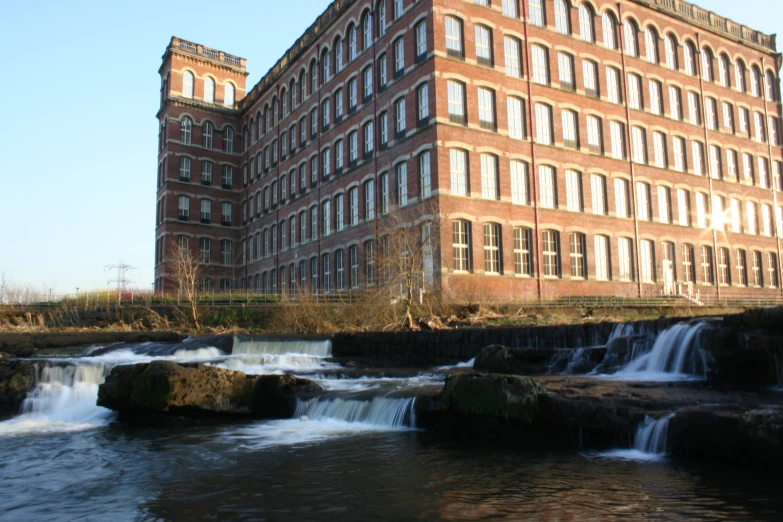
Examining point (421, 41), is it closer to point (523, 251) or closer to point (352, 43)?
point (352, 43)

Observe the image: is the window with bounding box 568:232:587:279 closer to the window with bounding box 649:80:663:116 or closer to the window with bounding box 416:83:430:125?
the window with bounding box 416:83:430:125

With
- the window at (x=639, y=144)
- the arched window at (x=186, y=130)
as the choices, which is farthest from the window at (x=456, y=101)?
the arched window at (x=186, y=130)

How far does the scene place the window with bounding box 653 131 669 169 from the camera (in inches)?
1366

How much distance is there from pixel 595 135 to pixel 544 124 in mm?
3610

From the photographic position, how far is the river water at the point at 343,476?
17.6 feet

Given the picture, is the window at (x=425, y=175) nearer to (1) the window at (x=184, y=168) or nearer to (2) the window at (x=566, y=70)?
(2) the window at (x=566, y=70)

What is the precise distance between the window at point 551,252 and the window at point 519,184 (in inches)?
77.2

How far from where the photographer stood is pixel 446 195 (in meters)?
26.4

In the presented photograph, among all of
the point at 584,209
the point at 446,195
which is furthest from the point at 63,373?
the point at 584,209

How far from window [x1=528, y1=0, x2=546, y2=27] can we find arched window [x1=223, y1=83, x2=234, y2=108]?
30.5 metres

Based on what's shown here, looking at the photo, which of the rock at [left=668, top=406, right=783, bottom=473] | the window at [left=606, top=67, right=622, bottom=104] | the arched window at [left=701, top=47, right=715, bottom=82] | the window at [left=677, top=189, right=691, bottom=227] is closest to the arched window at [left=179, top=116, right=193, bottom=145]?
the window at [left=606, top=67, right=622, bottom=104]

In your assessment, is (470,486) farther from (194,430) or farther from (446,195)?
(446,195)

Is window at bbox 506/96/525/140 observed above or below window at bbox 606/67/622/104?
below

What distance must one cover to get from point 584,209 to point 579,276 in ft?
11.4
